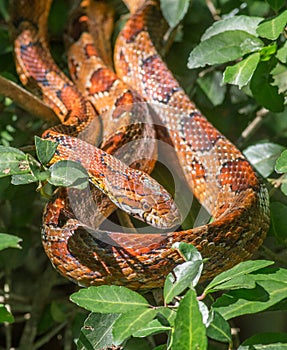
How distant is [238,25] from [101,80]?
1.23m

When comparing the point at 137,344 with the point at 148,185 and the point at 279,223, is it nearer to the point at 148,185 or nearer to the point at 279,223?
the point at 148,185

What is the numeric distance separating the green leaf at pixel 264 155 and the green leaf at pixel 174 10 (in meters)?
0.85

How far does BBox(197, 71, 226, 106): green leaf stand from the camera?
4.13 metres

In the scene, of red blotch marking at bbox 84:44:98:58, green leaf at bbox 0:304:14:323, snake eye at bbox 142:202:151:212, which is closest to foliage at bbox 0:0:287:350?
green leaf at bbox 0:304:14:323

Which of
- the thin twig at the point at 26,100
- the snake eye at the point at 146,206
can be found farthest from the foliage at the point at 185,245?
the snake eye at the point at 146,206

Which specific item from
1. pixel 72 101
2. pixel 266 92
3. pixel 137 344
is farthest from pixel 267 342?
pixel 72 101

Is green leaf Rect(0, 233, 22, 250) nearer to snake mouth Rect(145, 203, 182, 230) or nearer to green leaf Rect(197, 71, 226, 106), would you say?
snake mouth Rect(145, 203, 182, 230)

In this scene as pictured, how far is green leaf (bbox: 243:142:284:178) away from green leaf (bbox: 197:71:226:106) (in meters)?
0.52

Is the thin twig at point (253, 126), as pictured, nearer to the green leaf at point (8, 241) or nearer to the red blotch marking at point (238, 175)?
the red blotch marking at point (238, 175)

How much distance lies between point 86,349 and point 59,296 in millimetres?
1770

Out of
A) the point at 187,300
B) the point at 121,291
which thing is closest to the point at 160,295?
the point at 121,291

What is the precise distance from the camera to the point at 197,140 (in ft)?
12.3

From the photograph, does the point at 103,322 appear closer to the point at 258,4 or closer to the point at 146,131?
the point at 146,131

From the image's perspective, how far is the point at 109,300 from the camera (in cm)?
212
